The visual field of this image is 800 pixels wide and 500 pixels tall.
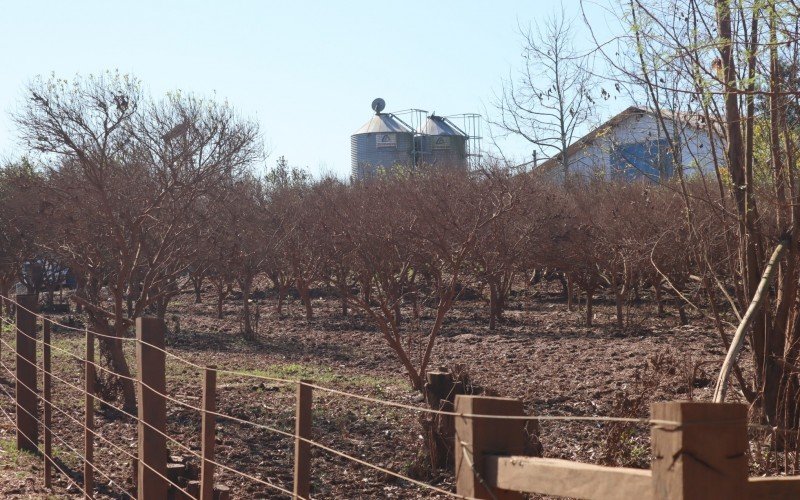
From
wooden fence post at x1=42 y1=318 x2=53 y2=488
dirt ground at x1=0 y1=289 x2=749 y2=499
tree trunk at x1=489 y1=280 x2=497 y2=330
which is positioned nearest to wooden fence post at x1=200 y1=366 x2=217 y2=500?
dirt ground at x1=0 y1=289 x2=749 y2=499

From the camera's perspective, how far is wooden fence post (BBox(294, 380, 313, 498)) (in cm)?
328

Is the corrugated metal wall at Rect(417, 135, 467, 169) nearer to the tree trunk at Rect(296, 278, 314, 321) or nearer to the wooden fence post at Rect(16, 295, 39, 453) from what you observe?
the tree trunk at Rect(296, 278, 314, 321)

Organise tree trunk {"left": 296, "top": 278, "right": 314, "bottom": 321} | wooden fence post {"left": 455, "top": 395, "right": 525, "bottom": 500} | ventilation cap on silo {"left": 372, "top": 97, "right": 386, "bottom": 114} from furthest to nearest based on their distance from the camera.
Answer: ventilation cap on silo {"left": 372, "top": 97, "right": 386, "bottom": 114}, tree trunk {"left": 296, "top": 278, "right": 314, "bottom": 321}, wooden fence post {"left": 455, "top": 395, "right": 525, "bottom": 500}

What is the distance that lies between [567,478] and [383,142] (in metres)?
49.1

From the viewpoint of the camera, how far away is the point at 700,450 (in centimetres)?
169

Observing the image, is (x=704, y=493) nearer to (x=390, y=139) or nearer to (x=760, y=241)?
(x=760, y=241)

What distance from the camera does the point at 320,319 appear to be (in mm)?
25141

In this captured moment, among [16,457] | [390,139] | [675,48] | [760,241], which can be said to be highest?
[390,139]

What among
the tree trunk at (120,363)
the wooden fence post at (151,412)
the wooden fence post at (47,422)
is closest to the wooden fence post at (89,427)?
the wooden fence post at (47,422)

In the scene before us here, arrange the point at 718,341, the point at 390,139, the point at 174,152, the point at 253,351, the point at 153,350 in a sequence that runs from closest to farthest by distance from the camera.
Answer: the point at 153,350, the point at 174,152, the point at 718,341, the point at 253,351, the point at 390,139

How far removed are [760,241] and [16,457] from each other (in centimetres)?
573

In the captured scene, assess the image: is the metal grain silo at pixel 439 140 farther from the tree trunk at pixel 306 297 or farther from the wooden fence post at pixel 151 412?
the wooden fence post at pixel 151 412

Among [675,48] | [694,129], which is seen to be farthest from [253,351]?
[675,48]

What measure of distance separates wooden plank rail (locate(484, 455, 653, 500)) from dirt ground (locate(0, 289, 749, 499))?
4358 millimetres
